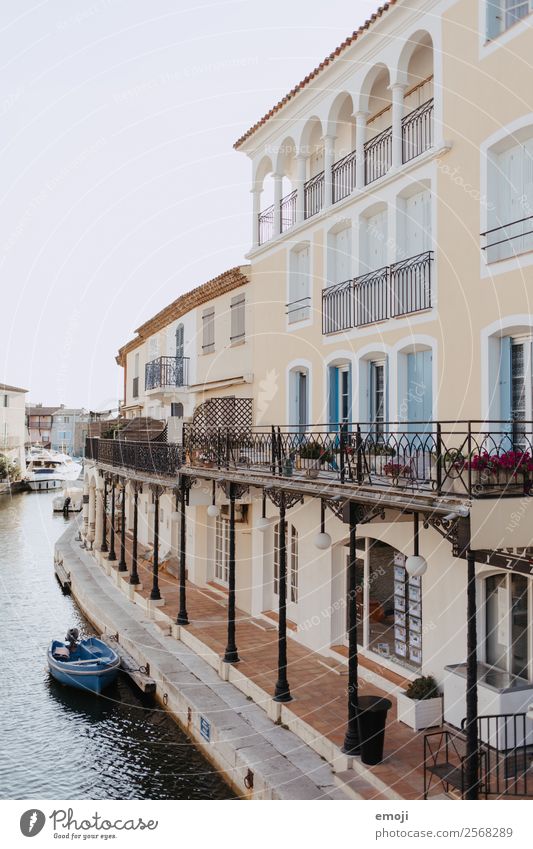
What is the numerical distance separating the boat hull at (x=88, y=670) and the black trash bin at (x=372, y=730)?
25.5 feet

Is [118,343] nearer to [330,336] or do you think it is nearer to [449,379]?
[330,336]

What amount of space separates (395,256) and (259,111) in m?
7.40

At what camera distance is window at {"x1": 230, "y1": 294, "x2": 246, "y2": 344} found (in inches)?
779

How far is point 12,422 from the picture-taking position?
76625 millimetres

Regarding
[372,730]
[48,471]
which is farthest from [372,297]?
[48,471]

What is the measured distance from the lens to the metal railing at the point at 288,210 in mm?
17078

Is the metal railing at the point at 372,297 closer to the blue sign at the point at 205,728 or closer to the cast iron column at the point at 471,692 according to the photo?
the cast iron column at the point at 471,692

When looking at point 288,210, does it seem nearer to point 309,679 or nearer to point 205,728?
point 309,679

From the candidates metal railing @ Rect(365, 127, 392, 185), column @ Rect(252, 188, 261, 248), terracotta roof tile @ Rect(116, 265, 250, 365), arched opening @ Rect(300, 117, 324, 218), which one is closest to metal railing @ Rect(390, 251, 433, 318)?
metal railing @ Rect(365, 127, 392, 185)

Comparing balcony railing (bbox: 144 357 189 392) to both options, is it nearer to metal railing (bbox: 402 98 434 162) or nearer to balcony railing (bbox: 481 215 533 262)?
metal railing (bbox: 402 98 434 162)

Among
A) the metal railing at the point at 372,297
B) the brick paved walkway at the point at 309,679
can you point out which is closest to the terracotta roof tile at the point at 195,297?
the metal railing at the point at 372,297

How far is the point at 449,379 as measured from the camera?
1089 centimetres

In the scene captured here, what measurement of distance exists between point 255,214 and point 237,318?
10.1 feet
